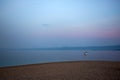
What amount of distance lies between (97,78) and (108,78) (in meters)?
0.56

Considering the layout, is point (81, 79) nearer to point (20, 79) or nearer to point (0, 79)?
point (20, 79)

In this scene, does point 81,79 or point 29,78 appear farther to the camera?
point 29,78

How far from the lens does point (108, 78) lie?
796 centimetres

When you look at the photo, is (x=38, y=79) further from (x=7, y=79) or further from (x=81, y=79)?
(x=81, y=79)

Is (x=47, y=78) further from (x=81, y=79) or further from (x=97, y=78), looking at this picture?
(x=97, y=78)

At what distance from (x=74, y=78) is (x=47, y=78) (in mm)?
1486

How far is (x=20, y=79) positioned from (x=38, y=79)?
984mm

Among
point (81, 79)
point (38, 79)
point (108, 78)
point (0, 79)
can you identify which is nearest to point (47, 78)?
point (38, 79)

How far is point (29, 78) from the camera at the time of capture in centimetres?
853

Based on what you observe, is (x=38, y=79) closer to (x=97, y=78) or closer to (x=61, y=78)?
(x=61, y=78)

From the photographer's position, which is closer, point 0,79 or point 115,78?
point 115,78

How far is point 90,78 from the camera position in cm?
811

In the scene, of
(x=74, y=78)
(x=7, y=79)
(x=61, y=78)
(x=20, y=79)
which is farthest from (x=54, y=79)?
(x=7, y=79)

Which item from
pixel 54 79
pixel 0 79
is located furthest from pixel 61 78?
pixel 0 79
